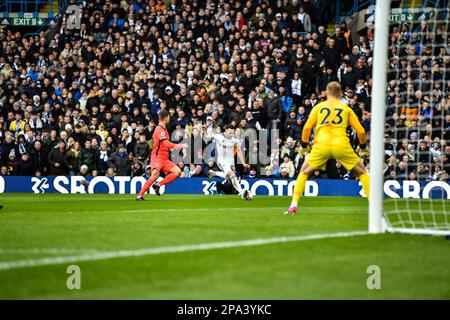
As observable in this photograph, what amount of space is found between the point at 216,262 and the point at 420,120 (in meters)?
12.4

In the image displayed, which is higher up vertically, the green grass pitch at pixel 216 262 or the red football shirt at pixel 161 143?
the red football shirt at pixel 161 143

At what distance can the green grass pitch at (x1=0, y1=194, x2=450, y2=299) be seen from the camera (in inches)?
231

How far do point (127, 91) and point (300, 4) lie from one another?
285 inches

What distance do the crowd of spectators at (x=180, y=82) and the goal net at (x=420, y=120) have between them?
0.18m

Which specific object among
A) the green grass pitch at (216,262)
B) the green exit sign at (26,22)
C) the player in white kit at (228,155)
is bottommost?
the green grass pitch at (216,262)

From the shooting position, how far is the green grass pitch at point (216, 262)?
19.2 ft

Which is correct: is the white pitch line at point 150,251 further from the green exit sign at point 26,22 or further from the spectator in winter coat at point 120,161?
the green exit sign at point 26,22

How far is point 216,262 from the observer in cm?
710

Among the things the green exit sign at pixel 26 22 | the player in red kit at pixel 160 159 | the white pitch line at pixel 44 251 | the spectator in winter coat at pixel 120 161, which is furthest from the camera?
the green exit sign at pixel 26 22

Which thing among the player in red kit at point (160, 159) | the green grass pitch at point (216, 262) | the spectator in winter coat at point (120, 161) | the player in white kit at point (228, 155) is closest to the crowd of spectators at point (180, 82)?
the spectator in winter coat at point (120, 161)

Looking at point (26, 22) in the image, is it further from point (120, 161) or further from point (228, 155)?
point (228, 155)

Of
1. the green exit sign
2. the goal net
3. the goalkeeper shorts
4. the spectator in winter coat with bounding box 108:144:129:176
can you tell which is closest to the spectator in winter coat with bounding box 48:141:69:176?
the spectator in winter coat with bounding box 108:144:129:176

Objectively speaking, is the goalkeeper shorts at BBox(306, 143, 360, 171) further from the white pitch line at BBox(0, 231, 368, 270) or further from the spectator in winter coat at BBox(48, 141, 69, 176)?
the spectator in winter coat at BBox(48, 141, 69, 176)

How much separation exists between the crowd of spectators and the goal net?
0.18m
